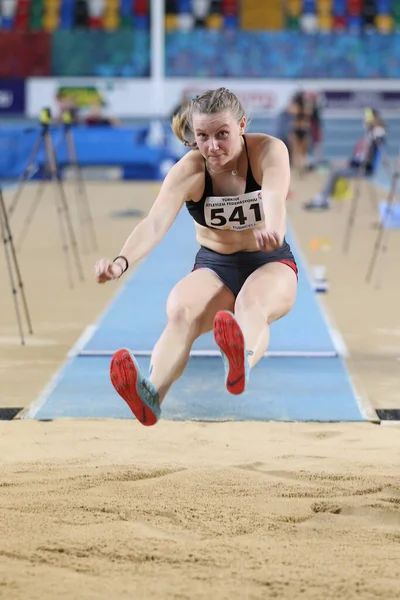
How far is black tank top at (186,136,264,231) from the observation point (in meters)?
5.20

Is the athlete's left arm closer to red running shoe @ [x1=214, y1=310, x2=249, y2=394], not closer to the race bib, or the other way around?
the race bib

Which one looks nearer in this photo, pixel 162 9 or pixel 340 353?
pixel 340 353

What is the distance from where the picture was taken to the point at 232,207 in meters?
5.22

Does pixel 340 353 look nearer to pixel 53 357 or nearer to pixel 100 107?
pixel 53 357

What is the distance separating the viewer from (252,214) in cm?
525

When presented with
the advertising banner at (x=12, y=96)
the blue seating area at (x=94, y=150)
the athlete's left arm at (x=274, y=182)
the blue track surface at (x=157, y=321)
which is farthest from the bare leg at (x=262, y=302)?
the advertising banner at (x=12, y=96)

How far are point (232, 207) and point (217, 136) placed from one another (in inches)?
19.3

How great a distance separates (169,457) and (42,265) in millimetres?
7160

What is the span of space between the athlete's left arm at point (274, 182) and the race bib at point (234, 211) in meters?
0.17

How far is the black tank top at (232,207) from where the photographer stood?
520 cm

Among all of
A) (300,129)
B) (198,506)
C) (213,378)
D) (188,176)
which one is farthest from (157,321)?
(300,129)

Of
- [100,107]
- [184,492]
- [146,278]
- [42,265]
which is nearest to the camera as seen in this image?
[184,492]

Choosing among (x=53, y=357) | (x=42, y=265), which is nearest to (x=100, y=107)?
(x=42, y=265)

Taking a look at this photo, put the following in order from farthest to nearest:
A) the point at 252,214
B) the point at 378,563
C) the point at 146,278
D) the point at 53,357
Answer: the point at 146,278 → the point at 53,357 → the point at 252,214 → the point at 378,563
